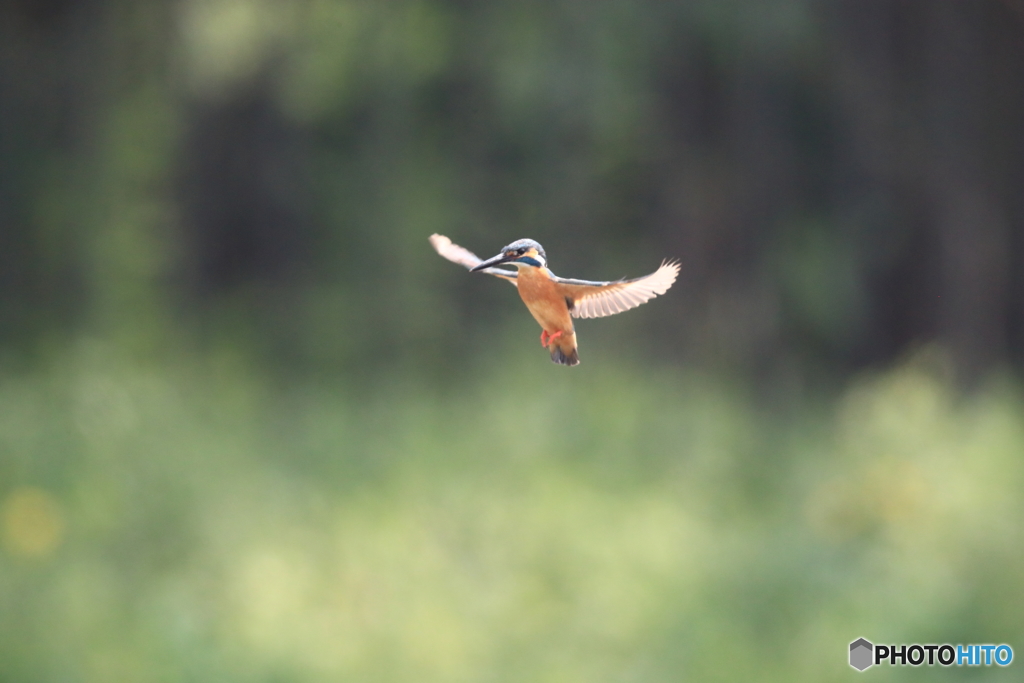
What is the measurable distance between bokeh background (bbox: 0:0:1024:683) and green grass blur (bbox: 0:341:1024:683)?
2cm

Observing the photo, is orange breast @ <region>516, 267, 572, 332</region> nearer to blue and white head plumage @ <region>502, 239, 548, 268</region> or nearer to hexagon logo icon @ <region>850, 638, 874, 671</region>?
blue and white head plumage @ <region>502, 239, 548, 268</region>

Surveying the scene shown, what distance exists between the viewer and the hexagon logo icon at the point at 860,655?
490 cm

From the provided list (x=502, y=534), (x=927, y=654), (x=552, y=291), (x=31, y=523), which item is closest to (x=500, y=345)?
(x=502, y=534)

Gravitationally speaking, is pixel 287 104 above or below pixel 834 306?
above

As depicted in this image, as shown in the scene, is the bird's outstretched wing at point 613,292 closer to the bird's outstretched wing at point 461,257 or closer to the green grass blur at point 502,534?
the bird's outstretched wing at point 461,257

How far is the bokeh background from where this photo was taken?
5484mm

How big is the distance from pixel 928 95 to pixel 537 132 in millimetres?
3062

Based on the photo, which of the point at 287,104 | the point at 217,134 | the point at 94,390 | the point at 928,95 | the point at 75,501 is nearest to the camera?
the point at 75,501

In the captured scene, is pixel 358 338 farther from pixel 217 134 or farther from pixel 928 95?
pixel 928 95

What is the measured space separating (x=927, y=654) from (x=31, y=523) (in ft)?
15.7

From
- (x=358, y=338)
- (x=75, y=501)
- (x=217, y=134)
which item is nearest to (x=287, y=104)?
(x=217, y=134)

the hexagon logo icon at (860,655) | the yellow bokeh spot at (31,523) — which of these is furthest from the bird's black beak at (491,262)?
the yellow bokeh spot at (31,523)

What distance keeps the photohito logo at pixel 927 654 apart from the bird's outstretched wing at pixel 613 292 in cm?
467

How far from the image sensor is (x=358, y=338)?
28.3ft
